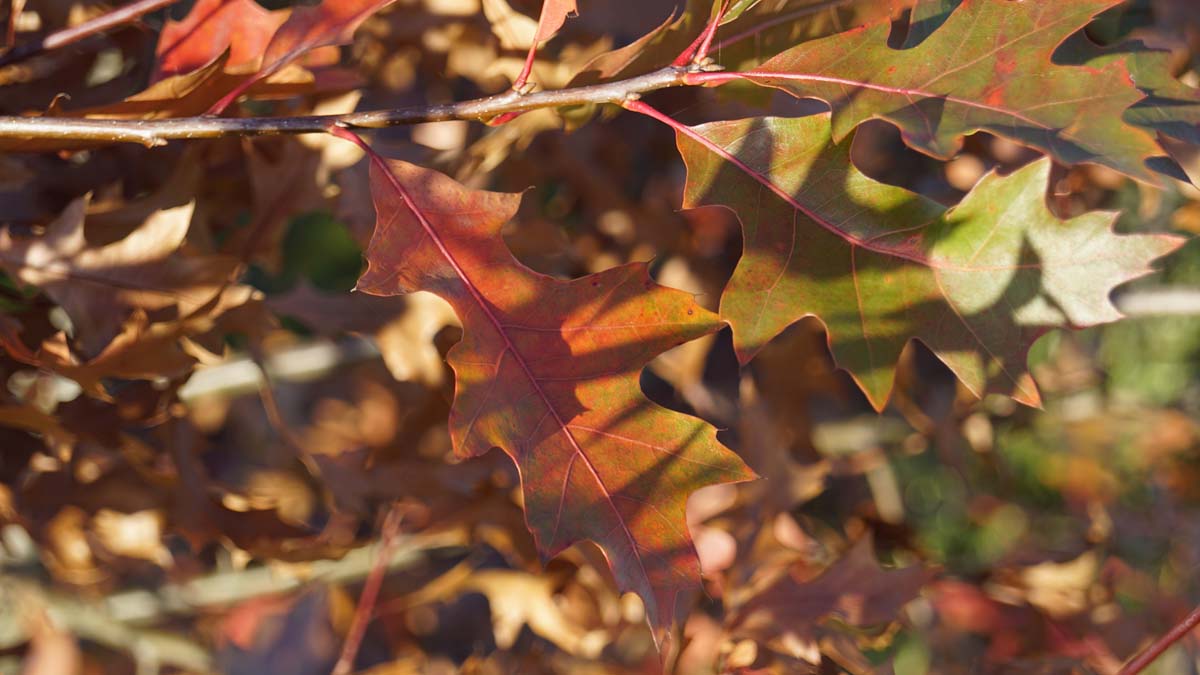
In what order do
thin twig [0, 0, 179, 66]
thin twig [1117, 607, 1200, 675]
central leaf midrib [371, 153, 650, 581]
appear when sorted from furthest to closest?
thin twig [0, 0, 179, 66]
central leaf midrib [371, 153, 650, 581]
thin twig [1117, 607, 1200, 675]

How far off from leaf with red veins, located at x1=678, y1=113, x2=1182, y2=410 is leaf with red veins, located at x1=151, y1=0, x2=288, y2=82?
0.47m

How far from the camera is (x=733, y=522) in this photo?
1506 millimetres

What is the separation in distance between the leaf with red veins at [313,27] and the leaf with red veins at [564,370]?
0.15m

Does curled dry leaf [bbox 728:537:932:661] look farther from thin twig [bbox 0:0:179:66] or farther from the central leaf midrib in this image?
thin twig [bbox 0:0:179:66]

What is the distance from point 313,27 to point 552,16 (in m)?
0.24

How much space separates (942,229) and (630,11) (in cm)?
69

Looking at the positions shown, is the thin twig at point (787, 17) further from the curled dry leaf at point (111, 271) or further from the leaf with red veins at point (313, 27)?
the curled dry leaf at point (111, 271)

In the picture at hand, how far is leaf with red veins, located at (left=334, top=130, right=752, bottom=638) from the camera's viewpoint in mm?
855

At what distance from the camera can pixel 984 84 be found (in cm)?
81

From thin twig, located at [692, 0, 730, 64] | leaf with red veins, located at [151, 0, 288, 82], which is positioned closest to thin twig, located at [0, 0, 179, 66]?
leaf with red veins, located at [151, 0, 288, 82]

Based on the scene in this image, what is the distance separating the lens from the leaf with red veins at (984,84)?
763mm

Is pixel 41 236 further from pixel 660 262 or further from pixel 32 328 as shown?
pixel 660 262

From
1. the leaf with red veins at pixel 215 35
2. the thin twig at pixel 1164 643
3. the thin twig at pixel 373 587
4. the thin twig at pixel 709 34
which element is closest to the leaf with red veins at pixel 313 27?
the leaf with red veins at pixel 215 35

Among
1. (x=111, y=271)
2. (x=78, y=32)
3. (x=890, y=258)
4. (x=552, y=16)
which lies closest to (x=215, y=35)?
(x=78, y=32)
